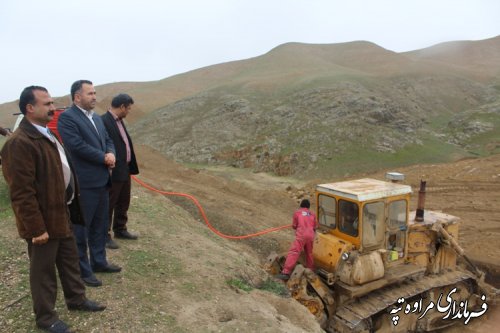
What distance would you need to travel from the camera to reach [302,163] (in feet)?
82.1

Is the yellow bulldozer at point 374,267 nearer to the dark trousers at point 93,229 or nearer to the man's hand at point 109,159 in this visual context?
the dark trousers at point 93,229

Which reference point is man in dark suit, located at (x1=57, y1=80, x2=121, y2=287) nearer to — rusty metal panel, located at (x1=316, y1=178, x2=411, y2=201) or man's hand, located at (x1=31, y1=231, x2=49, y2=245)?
man's hand, located at (x1=31, y1=231, x2=49, y2=245)

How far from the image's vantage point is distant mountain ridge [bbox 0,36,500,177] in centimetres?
2569

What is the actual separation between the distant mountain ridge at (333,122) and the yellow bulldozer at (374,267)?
1529cm

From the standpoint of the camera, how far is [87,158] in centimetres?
476

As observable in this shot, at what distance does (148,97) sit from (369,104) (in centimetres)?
3620

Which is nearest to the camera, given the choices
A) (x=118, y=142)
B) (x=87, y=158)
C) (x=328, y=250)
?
(x=87, y=158)

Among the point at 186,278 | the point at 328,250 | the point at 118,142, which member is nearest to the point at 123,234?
the point at 186,278

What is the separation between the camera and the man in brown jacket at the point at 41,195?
139 inches

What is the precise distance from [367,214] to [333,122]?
22.7 metres

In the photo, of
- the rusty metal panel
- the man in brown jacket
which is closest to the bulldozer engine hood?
the rusty metal panel

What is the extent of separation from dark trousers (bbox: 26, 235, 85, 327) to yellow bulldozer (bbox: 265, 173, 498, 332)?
13.3 feet

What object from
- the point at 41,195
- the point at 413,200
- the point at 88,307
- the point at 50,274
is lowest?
the point at 413,200

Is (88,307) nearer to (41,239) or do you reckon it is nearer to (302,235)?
(41,239)
